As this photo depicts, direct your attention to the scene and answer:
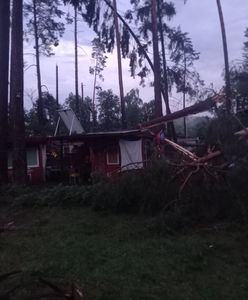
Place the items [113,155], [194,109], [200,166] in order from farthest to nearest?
[113,155], [194,109], [200,166]

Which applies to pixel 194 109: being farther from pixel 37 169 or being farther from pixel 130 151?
pixel 37 169

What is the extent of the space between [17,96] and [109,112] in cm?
2711

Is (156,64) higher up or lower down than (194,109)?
higher up

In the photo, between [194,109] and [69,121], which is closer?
[194,109]

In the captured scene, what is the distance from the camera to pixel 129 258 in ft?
22.3

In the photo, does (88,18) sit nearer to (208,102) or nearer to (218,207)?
(208,102)

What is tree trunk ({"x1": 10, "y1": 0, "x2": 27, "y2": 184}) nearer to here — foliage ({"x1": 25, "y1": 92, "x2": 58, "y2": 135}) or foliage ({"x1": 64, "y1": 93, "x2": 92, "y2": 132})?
foliage ({"x1": 25, "y1": 92, "x2": 58, "y2": 135})

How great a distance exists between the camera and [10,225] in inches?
412

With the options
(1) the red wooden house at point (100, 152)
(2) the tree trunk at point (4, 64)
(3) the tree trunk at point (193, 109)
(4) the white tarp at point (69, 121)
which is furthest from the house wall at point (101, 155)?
(3) the tree trunk at point (193, 109)

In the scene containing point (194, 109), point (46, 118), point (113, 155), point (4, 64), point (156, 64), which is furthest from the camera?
point (46, 118)

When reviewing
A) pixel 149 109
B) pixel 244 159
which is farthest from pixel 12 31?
pixel 149 109

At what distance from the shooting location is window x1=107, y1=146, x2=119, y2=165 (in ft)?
66.3

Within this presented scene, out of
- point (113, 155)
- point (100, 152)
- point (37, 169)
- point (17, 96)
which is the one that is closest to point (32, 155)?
point (37, 169)

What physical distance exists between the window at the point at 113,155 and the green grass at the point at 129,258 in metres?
9.94
